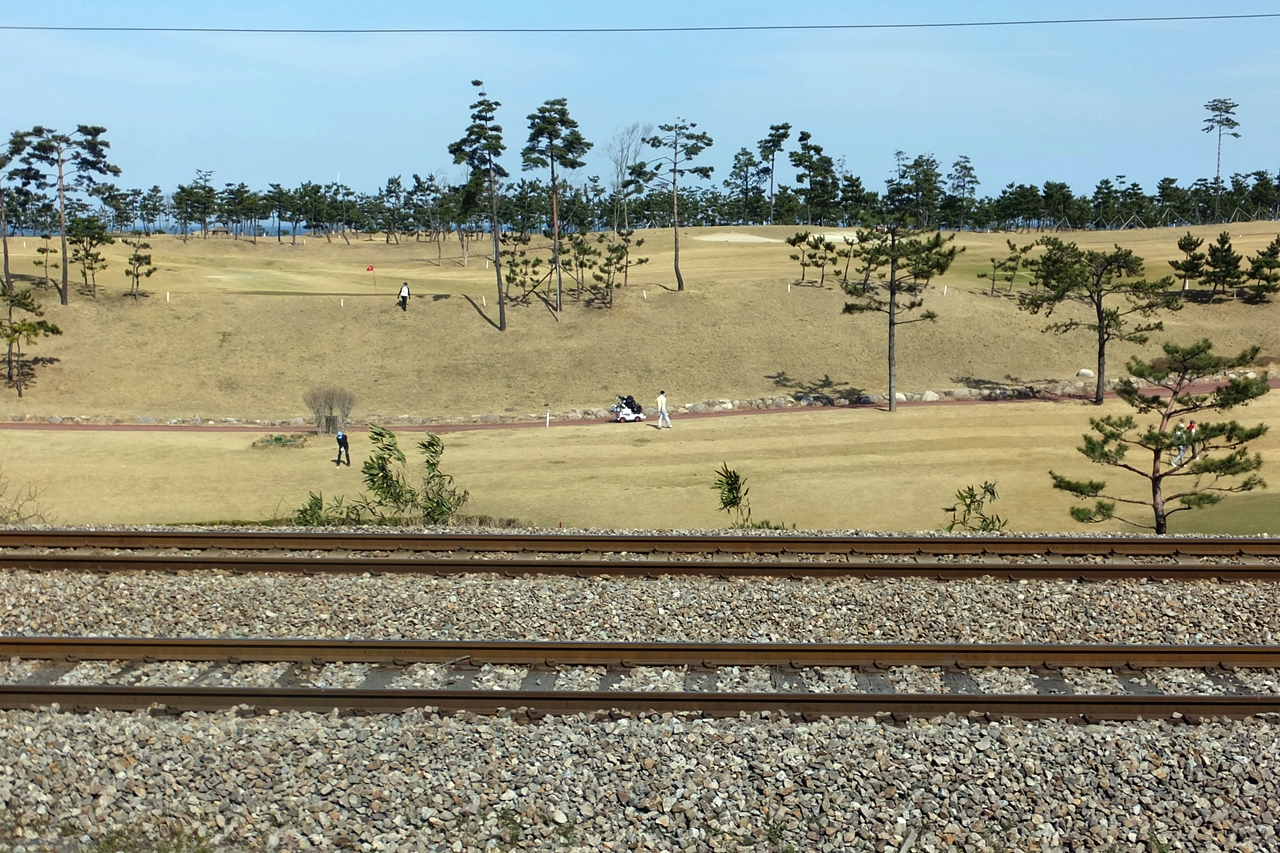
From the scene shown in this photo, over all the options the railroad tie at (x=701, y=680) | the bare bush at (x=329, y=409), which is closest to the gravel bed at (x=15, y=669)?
the railroad tie at (x=701, y=680)

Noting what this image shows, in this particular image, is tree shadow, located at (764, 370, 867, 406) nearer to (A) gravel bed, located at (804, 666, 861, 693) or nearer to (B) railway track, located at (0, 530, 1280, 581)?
(B) railway track, located at (0, 530, 1280, 581)

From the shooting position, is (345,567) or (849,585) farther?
(345,567)

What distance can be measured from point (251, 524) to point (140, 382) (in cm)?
3010

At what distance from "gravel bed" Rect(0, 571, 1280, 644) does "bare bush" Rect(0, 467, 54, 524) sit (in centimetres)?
710

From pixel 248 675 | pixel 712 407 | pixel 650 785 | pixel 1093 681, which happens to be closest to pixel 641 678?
pixel 650 785

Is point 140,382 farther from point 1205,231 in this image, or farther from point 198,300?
point 1205,231

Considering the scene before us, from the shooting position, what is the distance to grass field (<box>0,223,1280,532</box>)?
80.4ft

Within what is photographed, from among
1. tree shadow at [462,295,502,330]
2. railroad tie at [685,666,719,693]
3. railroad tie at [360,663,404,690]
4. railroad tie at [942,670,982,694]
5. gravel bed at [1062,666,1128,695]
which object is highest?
tree shadow at [462,295,502,330]

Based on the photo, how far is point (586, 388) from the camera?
44344 millimetres

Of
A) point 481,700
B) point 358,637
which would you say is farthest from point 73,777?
point 358,637

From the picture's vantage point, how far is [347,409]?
3744 cm

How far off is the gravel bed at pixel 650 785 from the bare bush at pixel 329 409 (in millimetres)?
28613

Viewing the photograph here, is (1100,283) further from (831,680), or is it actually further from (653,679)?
(653,679)

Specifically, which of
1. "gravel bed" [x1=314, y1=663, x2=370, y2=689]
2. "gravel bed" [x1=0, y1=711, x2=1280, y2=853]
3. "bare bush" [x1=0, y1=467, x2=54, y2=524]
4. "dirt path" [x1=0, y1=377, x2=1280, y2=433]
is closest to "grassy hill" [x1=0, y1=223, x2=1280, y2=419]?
"dirt path" [x1=0, y1=377, x2=1280, y2=433]
